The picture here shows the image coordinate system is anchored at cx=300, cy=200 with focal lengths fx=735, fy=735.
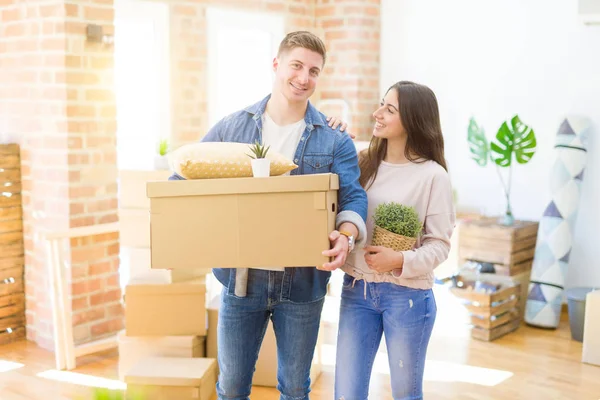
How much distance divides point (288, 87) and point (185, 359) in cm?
168

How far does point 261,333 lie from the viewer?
2.13 metres

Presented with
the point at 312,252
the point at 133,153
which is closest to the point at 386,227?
the point at 312,252

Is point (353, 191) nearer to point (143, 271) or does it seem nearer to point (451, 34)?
point (143, 271)

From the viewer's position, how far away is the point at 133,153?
4.74 meters

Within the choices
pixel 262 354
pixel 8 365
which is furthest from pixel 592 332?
pixel 8 365

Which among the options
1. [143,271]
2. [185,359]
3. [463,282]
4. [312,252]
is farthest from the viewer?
[463,282]

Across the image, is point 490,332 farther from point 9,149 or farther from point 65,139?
point 9,149

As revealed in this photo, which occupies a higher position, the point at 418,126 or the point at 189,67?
the point at 189,67

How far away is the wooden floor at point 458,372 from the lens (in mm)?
3414

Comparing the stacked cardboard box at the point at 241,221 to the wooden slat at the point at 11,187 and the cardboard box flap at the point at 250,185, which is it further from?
the wooden slat at the point at 11,187

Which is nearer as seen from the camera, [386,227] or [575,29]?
[386,227]

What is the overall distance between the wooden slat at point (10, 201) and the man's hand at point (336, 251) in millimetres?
2721

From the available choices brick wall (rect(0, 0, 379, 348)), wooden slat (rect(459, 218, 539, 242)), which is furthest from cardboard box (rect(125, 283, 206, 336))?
wooden slat (rect(459, 218, 539, 242))

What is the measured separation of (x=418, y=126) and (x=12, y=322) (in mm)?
2945
